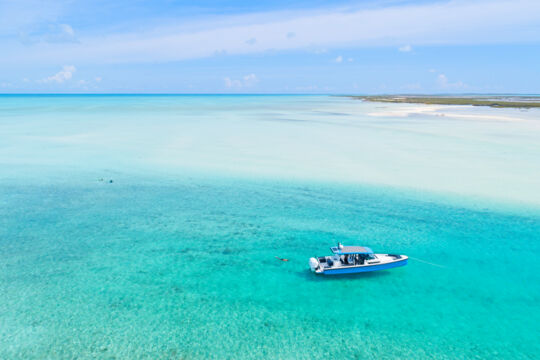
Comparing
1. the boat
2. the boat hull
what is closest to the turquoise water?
the boat hull

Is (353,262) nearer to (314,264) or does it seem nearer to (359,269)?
(359,269)

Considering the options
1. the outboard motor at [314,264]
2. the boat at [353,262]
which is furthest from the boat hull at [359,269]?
the outboard motor at [314,264]

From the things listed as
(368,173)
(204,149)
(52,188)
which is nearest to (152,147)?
(204,149)

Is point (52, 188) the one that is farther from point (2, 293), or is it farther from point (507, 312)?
point (507, 312)

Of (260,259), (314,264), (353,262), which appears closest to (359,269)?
(353,262)

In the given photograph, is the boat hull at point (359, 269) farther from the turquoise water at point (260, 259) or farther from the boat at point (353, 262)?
the turquoise water at point (260, 259)
